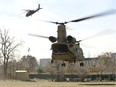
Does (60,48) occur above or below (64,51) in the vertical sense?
above

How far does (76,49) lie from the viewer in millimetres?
38906

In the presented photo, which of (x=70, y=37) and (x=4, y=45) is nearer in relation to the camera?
(x=70, y=37)

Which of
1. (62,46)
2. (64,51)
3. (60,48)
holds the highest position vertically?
(62,46)

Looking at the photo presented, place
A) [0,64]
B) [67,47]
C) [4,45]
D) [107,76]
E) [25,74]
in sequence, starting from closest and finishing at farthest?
[67,47]
[25,74]
[107,76]
[4,45]
[0,64]

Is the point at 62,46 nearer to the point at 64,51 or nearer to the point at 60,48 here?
the point at 60,48

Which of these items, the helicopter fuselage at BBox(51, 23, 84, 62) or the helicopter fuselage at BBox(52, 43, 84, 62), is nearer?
the helicopter fuselage at BBox(51, 23, 84, 62)

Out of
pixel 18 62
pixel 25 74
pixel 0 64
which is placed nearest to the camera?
pixel 25 74

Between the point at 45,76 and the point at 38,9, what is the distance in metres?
61.6

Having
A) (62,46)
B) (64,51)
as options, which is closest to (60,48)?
(62,46)

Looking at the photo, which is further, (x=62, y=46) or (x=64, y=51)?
(x=64, y=51)

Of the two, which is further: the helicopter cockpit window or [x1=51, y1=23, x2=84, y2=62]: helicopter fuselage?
the helicopter cockpit window

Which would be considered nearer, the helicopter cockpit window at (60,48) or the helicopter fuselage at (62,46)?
the helicopter fuselage at (62,46)

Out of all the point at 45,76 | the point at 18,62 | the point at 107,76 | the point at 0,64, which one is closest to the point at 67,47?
the point at 107,76

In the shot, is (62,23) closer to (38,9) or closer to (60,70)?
(38,9)
